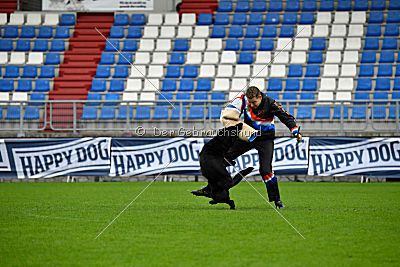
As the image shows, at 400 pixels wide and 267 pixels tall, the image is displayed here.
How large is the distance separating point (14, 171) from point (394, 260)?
1484 cm

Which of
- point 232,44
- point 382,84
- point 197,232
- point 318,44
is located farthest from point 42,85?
point 197,232

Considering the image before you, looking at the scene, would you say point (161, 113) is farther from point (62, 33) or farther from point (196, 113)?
point (62, 33)

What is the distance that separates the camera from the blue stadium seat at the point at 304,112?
708 inches

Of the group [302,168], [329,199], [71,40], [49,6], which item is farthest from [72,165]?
[49,6]

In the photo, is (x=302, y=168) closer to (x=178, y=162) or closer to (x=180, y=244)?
A: (x=178, y=162)

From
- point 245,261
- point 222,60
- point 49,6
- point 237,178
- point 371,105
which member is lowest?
point 245,261

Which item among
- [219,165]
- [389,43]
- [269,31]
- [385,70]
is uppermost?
[269,31]

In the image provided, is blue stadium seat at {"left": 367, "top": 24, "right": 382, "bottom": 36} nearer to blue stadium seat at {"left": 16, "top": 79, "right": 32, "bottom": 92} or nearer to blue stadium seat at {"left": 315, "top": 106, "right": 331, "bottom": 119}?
blue stadium seat at {"left": 315, "top": 106, "right": 331, "bottom": 119}

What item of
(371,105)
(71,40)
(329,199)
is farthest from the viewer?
(71,40)

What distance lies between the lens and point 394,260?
544cm

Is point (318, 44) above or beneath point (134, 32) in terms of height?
beneath

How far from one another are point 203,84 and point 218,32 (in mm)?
3768

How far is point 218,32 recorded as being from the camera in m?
26.4

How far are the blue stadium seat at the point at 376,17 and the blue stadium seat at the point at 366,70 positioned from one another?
3.28m
